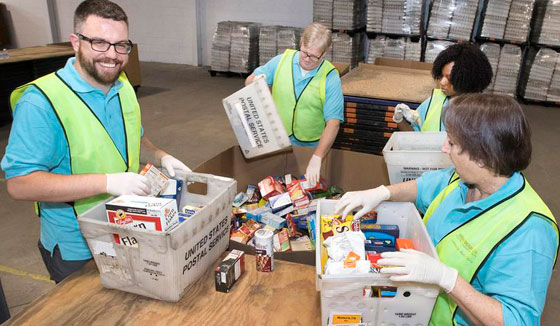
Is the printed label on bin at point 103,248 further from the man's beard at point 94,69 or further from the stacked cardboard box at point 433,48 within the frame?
the stacked cardboard box at point 433,48

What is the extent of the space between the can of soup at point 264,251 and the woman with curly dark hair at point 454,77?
149 centimetres

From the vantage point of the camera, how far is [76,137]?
165 centimetres

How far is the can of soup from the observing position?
1.63 meters

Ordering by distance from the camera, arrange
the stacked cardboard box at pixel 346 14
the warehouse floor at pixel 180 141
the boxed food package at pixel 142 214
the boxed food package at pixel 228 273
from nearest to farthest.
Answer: the boxed food package at pixel 142 214 → the boxed food package at pixel 228 273 → the warehouse floor at pixel 180 141 → the stacked cardboard box at pixel 346 14

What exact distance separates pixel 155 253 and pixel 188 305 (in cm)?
25

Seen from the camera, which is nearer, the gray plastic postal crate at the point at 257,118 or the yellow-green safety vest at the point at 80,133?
the yellow-green safety vest at the point at 80,133

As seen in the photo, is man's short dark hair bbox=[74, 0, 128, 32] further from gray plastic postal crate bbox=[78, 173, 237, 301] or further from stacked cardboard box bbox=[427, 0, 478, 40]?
stacked cardboard box bbox=[427, 0, 478, 40]

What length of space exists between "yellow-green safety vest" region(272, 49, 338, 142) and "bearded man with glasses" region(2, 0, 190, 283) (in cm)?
129

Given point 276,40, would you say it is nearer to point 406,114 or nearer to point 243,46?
point 243,46

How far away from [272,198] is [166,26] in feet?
29.5

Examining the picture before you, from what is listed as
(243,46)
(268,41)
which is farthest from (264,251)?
(243,46)

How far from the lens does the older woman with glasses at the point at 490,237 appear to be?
119 centimetres

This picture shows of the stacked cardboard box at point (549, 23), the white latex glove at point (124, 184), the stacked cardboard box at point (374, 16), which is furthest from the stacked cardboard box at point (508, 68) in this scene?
the white latex glove at point (124, 184)

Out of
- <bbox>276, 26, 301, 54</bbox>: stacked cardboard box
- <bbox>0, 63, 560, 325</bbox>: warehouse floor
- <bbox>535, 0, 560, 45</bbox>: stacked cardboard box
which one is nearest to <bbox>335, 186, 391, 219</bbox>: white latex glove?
<bbox>0, 63, 560, 325</bbox>: warehouse floor
